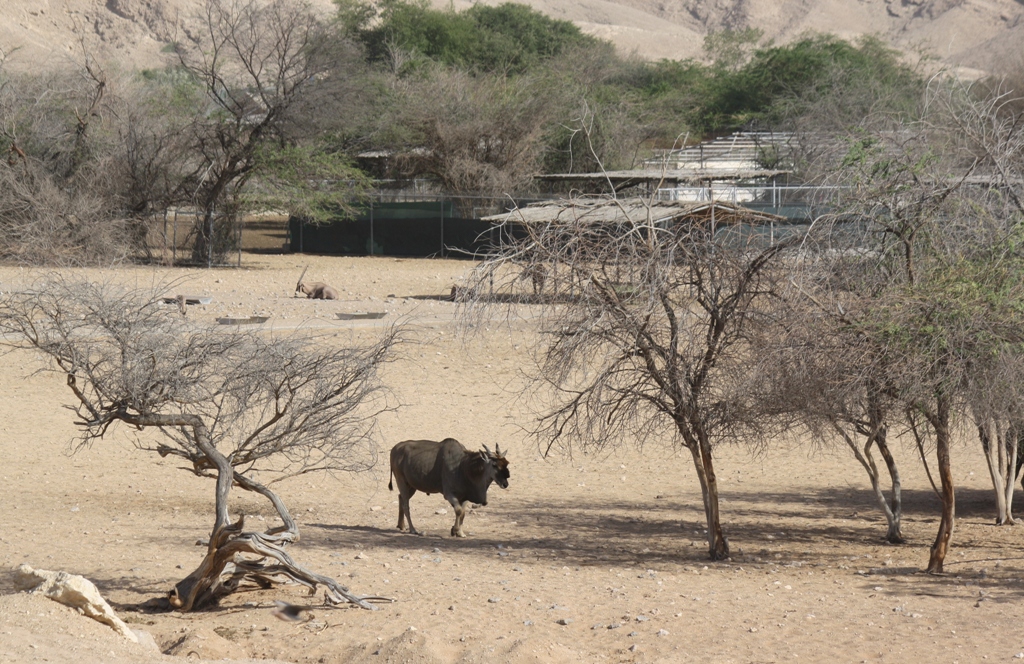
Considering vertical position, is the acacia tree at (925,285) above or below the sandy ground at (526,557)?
above

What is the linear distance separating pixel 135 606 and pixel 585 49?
63.3 meters

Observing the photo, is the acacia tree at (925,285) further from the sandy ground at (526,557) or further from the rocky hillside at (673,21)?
the rocky hillside at (673,21)

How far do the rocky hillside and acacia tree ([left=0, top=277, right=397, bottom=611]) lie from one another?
265 ft

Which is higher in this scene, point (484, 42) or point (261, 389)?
point (484, 42)

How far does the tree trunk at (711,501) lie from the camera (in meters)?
12.0

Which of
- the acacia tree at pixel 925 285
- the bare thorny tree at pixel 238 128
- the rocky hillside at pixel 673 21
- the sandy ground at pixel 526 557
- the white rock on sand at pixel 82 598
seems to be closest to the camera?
the white rock on sand at pixel 82 598

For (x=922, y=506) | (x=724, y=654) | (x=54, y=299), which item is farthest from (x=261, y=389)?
(x=922, y=506)

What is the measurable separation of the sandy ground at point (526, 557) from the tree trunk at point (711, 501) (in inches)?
7.5

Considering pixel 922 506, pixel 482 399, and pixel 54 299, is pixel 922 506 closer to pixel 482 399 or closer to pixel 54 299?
pixel 482 399

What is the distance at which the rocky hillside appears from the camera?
93875 millimetres

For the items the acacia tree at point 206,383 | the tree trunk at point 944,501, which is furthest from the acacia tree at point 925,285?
the acacia tree at point 206,383

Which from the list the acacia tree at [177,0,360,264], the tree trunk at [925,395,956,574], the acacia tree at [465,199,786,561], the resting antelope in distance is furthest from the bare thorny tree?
the tree trunk at [925,395,956,574]

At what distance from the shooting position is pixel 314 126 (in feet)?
129

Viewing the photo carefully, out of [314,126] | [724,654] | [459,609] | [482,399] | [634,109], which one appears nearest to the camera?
[724,654]
